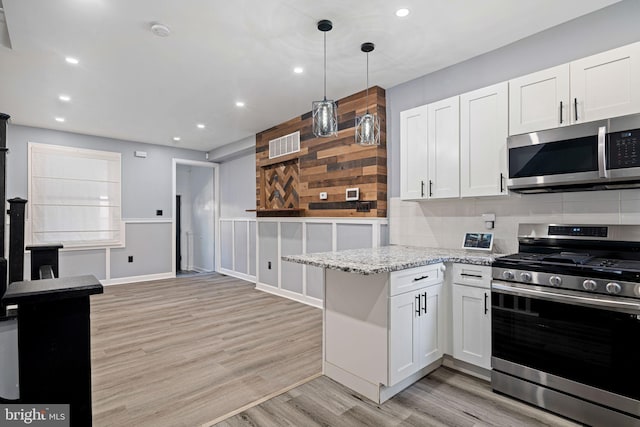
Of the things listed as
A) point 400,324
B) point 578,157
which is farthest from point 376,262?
point 578,157

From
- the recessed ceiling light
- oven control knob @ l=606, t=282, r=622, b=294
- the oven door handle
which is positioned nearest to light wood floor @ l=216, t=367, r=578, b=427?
the oven door handle

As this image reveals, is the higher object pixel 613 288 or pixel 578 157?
pixel 578 157

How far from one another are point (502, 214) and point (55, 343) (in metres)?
3.06

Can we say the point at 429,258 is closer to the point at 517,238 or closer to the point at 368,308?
the point at 368,308

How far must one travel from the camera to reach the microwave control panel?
2.00 m

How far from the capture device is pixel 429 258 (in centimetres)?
252

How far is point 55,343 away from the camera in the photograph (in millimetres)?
989

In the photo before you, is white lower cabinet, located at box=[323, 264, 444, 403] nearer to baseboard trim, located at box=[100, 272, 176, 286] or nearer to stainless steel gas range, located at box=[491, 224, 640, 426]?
stainless steel gas range, located at box=[491, 224, 640, 426]

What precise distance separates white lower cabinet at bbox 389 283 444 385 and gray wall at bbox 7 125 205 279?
5808 millimetres

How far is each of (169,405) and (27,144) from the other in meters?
5.39

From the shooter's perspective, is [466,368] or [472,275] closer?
[472,275]

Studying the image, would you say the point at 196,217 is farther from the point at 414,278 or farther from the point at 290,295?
the point at 414,278

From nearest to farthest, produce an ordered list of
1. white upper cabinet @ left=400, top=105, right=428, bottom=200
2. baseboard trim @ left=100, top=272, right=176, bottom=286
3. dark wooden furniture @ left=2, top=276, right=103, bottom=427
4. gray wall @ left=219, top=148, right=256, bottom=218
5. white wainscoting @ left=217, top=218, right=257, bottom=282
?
dark wooden furniture @ left=2, top=276, right=103, bottom=427 → white upper cabinet @ left=400, top=105, right=428, bottom=200 → baseboard trim @ left=100, top=272, right=176, bottom=286 → white wainscoting @ left=217, top=218, right=257, bottom=282 → gray wall @ left=219, top=148, right=256, bottom=218

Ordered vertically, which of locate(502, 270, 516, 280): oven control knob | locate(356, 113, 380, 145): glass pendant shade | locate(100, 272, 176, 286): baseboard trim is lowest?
locate(100, 272, 176, 286): baseboard trim
